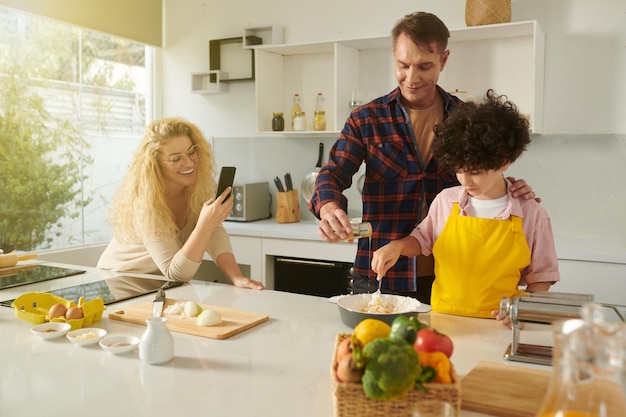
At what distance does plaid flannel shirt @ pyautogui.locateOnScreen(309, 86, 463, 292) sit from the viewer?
92.4 inches

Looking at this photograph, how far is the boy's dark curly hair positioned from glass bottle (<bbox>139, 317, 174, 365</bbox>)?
0.93m

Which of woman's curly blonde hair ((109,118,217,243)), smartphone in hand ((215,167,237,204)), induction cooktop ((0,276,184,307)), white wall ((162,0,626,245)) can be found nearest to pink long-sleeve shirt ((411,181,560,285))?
smartphone in hand ((215,167,237,204))

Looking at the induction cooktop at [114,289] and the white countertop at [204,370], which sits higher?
the induction cooktop at [114,289]

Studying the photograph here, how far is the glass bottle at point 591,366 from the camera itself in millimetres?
668

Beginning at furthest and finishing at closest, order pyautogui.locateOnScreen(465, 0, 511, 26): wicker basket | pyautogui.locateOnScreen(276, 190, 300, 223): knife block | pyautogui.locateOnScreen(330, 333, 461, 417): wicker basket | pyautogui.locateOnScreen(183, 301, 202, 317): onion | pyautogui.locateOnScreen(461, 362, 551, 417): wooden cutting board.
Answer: pyautogui.locateOnScreen(276, 190, 300, 223): knife block
pyautogui.locateOnScreen(465, 0, 511, 26): wicker basket
pyautogui.locateOnScreen(183, 301, 202, 317): onion
pyautogui.locateOnScreen(461, 362, 551, 417): wooden cutting board
pyautogui.locateOnScreen(330, 333, 461, 417): wicker basket

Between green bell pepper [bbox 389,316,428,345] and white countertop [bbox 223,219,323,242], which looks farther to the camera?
white countertop [bbox 223,219,323,242]

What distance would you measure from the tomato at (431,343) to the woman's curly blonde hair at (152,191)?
1551mm

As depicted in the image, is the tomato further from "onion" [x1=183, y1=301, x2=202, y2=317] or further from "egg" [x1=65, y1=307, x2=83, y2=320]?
"egg" [x1=65, y1=307, x2=83, y2=320]

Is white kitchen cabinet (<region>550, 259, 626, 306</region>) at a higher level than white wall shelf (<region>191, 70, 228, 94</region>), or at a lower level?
lower

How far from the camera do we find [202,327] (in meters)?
1.75

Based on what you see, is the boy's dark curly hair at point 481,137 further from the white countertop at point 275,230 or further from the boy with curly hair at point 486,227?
the white countertop at point 275,230

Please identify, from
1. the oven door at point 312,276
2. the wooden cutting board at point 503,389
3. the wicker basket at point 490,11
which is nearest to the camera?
the wooden cutting board at point 503,389

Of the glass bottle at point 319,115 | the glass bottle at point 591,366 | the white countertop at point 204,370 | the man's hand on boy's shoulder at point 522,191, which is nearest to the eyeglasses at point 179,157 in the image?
the white countertop at point 204,370

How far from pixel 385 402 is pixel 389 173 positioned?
141cm
